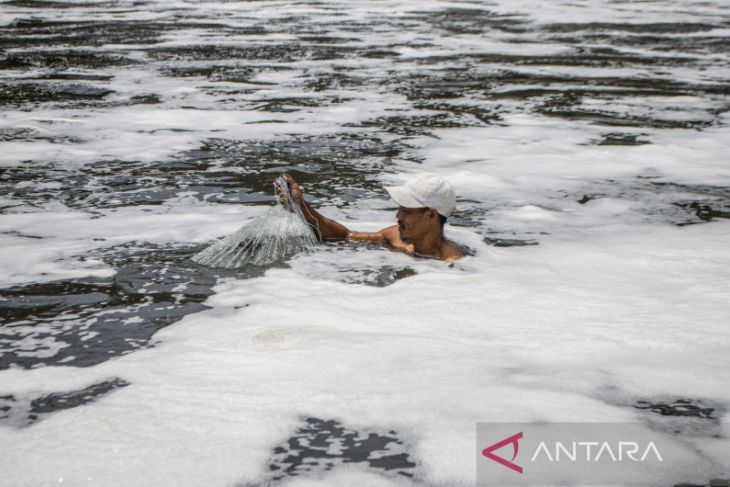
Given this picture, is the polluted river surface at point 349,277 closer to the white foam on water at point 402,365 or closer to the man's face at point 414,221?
the white foam on water at point 402,365

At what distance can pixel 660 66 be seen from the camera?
11.8 m

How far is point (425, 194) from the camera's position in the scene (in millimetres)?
4668

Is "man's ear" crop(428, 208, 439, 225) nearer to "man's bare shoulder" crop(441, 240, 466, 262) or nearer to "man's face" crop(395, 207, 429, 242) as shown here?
"man's face" crop(395, 207, 429, 242)

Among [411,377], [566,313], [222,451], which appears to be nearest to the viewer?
[222,451]

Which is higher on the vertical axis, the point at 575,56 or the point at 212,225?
the point at 575,56

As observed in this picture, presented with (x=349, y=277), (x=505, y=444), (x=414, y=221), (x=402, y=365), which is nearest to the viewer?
(x=505, y=444)

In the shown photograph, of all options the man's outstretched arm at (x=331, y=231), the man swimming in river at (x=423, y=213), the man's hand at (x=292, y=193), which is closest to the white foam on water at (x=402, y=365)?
the man swimming in river at (x=423, y=213)

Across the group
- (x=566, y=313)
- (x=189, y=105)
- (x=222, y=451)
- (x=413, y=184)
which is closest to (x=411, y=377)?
(x=222, y=451)

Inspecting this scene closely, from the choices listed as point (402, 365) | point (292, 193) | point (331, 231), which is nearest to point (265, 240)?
point (292, 193)

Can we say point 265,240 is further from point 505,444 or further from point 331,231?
point 505,444

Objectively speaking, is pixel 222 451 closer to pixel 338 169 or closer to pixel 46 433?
pixel 46 433

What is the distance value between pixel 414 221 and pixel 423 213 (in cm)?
7

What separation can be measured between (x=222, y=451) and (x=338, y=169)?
417 centimetres

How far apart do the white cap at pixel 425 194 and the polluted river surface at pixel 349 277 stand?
13.6 inches
